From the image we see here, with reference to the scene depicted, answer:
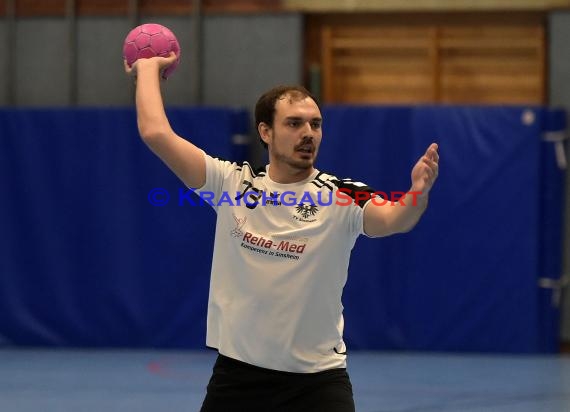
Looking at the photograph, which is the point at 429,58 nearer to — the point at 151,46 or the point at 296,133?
the point at 151,46

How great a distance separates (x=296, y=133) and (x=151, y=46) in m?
0.74

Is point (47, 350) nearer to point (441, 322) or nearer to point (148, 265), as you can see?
point (148, 265)

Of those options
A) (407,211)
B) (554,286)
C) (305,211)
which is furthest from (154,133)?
(554,286)

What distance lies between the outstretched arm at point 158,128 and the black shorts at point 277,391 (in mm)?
782

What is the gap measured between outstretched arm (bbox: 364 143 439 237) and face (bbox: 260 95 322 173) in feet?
1.04

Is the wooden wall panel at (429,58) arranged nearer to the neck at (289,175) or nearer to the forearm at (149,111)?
the neck at (289,175)

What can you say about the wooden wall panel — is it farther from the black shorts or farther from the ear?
the black shorts

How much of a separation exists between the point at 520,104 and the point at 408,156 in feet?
4.50

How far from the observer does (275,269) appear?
3703 millimetres

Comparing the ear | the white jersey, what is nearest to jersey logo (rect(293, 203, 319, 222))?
the white jersey

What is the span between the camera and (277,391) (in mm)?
3656

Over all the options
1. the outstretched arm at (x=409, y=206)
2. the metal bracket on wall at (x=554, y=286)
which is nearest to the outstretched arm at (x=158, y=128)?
the outstretched arm at (x=409, y=206)

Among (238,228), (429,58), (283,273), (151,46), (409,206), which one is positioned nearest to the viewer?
(409,206)

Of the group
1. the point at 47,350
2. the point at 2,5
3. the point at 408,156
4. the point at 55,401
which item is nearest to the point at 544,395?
the point at 408,156
